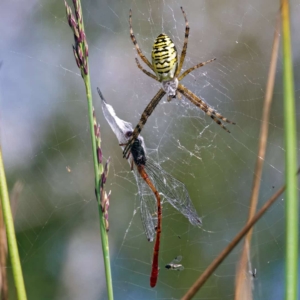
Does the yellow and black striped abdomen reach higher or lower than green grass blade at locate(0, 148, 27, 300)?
higher

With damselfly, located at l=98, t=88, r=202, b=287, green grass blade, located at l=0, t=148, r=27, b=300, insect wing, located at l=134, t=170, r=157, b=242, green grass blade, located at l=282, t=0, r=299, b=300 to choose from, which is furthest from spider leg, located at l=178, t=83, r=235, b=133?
green grass blade, located at l=282, t=0, r=299, b=300

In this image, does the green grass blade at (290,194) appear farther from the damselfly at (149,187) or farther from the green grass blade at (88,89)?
the damselfly at (149,187)

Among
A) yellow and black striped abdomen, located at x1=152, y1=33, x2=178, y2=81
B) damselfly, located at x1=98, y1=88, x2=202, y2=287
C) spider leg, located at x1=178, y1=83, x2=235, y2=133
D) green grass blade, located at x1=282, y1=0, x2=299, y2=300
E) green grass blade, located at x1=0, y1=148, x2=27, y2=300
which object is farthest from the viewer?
spider leg, located at x1=178, y1=83, x2=235, y2=133

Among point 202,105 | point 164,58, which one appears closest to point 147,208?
point 164,58

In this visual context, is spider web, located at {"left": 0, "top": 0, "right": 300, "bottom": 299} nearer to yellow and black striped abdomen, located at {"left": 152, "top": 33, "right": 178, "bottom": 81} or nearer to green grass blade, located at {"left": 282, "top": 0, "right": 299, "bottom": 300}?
yellow and black striped abdomen, located at {"left": 152, "top": 33, "right": 178, "bottom": 81}

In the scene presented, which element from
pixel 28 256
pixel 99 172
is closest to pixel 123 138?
pixel 99 172

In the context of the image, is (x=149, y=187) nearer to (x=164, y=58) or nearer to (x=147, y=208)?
(x=147, y=208)

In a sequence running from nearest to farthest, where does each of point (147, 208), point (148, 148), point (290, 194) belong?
point (290, 194), point (147, 208), point (148, 148)
